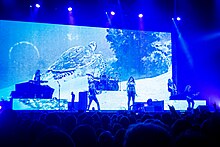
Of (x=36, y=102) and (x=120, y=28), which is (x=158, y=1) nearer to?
(x=120, y=28)

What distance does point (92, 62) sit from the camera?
48.5ft

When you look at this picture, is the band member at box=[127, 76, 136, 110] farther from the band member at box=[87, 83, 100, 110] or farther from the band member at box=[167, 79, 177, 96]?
the band member at box=[167, 79, 177, 96]

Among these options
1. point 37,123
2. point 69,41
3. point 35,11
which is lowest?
point 37,123

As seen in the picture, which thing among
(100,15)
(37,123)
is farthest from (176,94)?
(37,123)

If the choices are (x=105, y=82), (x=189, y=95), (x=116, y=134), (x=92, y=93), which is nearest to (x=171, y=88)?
(x=189, y=95)

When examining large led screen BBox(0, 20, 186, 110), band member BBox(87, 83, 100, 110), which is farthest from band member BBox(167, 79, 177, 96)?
band member BBox(87, 83, 100, 110)

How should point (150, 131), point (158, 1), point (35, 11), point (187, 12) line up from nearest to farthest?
point (150, 131) < point (35, 11) < point (158, 1) < point (187, 12)

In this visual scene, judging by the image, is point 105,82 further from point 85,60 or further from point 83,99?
point 85,60

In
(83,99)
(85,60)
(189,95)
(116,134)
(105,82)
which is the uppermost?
(85,60)

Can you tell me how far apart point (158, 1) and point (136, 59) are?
319cm

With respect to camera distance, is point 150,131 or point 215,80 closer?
point 150,131

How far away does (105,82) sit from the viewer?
14.4 metres

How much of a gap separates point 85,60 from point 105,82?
59.4 inches

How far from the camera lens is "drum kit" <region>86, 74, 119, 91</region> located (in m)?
14.2
